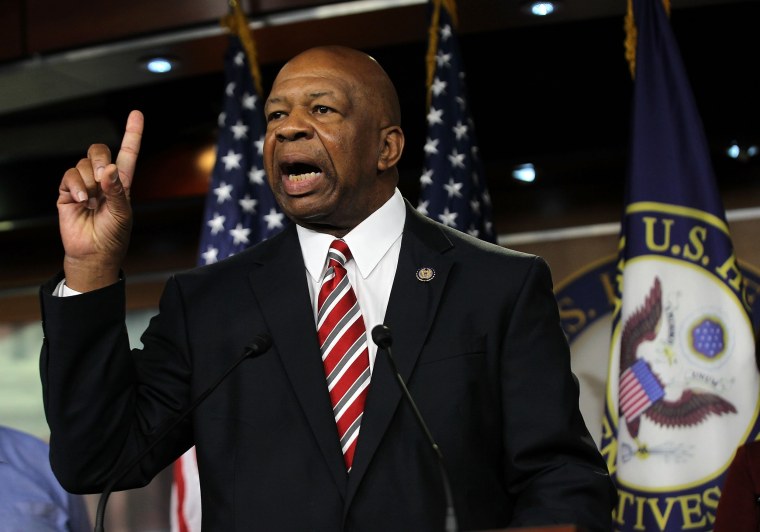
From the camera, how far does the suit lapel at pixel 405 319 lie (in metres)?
1.95

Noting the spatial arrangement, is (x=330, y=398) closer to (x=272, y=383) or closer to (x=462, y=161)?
(x=272, y=383)

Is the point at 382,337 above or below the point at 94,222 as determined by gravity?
below

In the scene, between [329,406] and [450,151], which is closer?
[329,406]

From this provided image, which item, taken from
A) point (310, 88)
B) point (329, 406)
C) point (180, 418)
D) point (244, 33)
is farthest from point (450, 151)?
point (180, 418)

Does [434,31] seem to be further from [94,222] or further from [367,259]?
→ [94,222]

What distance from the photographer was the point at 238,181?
163 inches

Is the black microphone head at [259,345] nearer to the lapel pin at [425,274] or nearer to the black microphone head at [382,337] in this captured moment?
the black microphone head at [382,337]

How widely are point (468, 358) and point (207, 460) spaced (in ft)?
1.53

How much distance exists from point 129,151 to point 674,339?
2.09m

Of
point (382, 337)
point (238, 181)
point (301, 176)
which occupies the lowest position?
point (382, 337)

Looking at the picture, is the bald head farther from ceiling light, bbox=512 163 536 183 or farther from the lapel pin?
ceiling light, bbox=512 163 536 183

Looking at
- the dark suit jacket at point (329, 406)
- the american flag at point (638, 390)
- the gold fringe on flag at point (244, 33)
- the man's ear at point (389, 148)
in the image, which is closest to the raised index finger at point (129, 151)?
the dark suit jacket at point (329, 406)

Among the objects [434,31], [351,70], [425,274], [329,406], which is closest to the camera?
[329,406]

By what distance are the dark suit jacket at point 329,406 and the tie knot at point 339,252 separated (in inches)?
2.2
